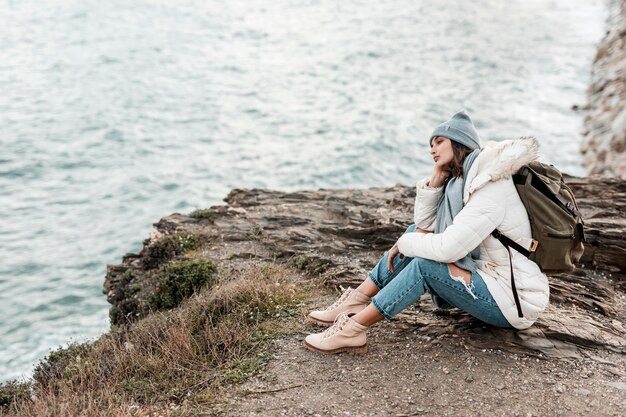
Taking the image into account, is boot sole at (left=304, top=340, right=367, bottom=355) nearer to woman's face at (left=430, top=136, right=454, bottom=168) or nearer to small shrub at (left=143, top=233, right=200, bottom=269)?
woman's face at (left=430, top=136, right=454, bottom=168)

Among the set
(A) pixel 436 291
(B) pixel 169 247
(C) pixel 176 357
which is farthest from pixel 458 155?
(B) pixel 169 247

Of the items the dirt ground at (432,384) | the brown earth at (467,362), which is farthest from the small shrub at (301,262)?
the dirt ground at (432,384)

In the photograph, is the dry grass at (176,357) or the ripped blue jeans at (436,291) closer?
the ripped blue jeans at (436,291)

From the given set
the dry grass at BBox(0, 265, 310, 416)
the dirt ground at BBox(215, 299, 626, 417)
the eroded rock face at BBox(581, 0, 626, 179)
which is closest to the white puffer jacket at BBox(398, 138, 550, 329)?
the dirt ground at BBox(215, 299, 626, 417)

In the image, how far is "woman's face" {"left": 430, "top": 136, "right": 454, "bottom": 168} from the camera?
6.69 metres

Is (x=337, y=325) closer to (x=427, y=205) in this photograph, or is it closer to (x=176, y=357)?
(x=427, y=205)

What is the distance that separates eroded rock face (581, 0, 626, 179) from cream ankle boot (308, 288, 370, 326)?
14901 mm

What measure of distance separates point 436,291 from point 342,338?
49.7 inches

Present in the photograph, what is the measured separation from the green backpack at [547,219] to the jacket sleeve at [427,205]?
35.7 inches

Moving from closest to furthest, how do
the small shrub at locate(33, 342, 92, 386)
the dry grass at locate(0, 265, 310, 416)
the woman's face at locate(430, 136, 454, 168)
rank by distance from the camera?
the woman's face at locate(430, 136, 454, 168)
the dry grass at locate(0, 265, 310, 416)
the small shrub at locate(33, 342, 92, 386)

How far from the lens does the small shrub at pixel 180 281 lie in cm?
1041

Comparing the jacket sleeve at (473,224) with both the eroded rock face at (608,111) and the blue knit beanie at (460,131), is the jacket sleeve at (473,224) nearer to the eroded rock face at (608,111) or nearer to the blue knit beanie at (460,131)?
the blue knit beanie at (460,131)

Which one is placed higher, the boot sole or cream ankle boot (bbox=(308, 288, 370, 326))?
cream ankle boot (bbox=(308, 288, 370, 326))

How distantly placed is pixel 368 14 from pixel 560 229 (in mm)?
43039
